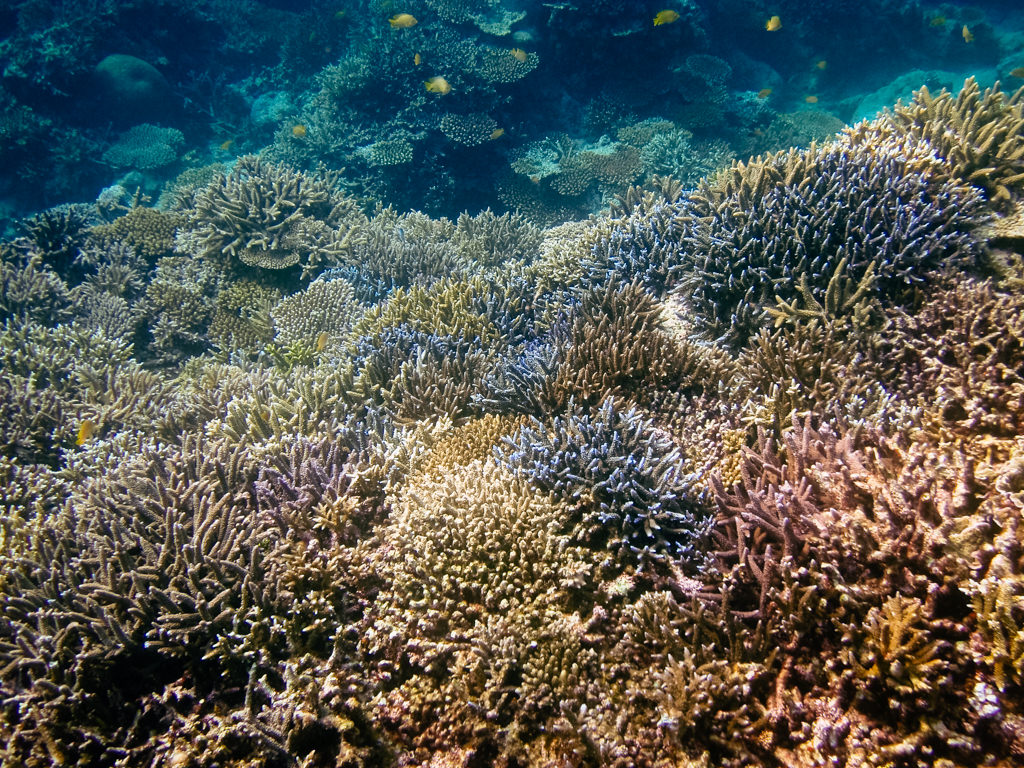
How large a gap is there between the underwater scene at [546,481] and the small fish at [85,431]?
0.9 inches

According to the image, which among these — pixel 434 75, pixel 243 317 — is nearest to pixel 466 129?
pixel 434 75

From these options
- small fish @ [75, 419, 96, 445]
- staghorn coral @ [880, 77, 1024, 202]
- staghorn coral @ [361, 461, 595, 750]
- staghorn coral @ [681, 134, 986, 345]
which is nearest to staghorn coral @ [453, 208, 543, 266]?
staghorn coral @ [681, 134, 986, 345]

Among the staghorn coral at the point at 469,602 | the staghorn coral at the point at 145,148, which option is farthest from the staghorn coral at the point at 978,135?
the staghorn coral at the point at 145,148

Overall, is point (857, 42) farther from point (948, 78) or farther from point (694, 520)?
point (694, 520)

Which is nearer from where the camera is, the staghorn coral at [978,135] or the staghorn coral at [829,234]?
the staghorn coral at [829,234]

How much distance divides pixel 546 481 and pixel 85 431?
4.51 m

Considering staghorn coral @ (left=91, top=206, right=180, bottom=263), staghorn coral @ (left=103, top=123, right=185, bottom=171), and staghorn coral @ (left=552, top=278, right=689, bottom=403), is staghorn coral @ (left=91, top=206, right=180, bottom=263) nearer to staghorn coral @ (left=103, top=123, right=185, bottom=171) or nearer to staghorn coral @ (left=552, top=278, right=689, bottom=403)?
staghorn coral @ (left=552, top=278, right=689, bottom=403)

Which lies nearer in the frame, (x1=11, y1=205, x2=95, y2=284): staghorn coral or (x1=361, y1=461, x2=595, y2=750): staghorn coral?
(x1=361, y1=461, x2=595, y2=750): staghorn coral

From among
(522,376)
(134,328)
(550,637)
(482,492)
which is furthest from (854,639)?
(134,328)

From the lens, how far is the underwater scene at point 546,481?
7.34 ft

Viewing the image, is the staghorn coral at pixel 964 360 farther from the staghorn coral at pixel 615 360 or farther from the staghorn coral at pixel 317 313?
the staghorn coral at pixel 317 313

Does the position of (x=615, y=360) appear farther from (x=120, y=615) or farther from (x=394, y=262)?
(x=394, y=262)

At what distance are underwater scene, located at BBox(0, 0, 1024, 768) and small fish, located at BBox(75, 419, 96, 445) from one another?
0.02m

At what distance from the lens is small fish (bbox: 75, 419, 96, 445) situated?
464 cm
